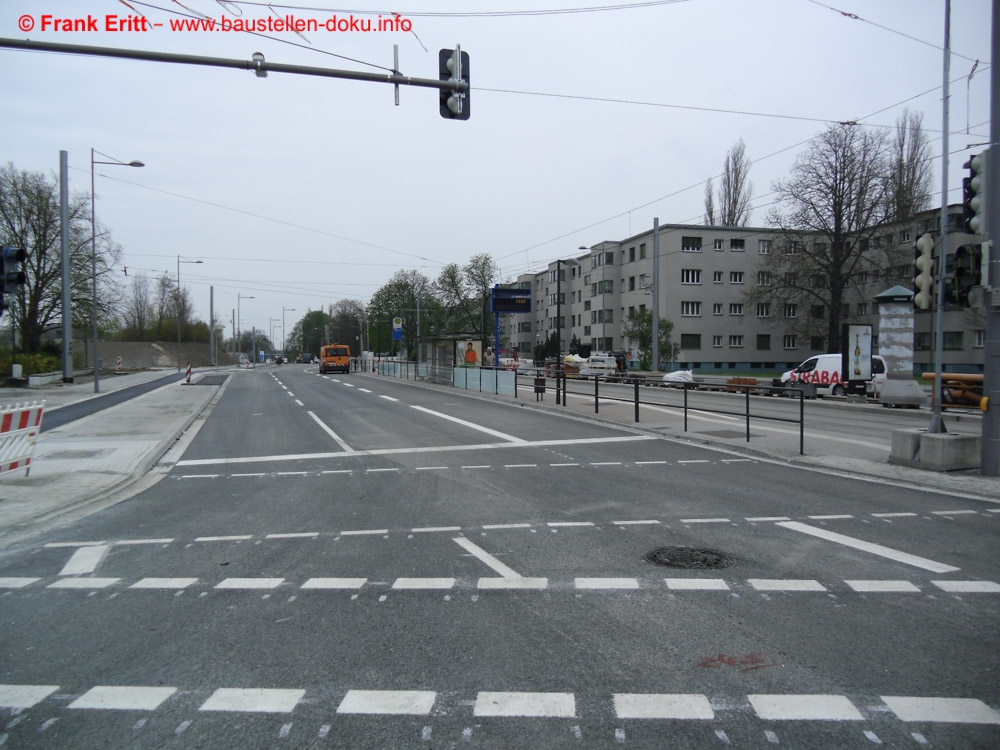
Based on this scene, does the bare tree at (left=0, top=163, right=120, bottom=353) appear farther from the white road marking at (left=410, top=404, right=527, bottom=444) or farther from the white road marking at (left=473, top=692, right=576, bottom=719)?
the white road marking at (left=473, top=692, right=576, bottom=719)

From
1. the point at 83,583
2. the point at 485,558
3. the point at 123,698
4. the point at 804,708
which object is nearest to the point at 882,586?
the point at 804,708

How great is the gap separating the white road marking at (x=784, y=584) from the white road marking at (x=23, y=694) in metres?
4.70

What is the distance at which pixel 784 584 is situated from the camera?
5016 millimetres

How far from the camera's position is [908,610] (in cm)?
448

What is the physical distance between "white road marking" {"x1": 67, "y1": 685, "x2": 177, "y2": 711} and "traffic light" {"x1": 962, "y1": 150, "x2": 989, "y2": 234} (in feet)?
37.3

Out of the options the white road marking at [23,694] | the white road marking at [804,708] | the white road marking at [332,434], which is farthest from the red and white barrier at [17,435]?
the white road marking at [804,708]

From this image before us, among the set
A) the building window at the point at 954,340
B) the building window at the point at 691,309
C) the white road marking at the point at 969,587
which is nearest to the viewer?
the white road marking at the point at 969,587

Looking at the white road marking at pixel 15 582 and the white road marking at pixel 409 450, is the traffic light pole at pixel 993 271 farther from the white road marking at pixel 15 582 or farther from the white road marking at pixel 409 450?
the white road marking at pixel 15 582

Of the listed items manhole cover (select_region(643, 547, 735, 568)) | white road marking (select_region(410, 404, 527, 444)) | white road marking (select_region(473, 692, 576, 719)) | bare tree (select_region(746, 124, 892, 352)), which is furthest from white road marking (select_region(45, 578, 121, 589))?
bare tree (select_region(746, 124, 892, 352))

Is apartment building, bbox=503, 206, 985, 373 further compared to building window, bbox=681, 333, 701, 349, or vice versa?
building window, bbox=681, 333, 701, 349

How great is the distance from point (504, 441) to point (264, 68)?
8596 mm

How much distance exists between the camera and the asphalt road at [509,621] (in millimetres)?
3145

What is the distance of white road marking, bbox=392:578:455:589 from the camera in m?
5.03

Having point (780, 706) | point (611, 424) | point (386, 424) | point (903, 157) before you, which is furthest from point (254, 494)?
point (903, 157)
